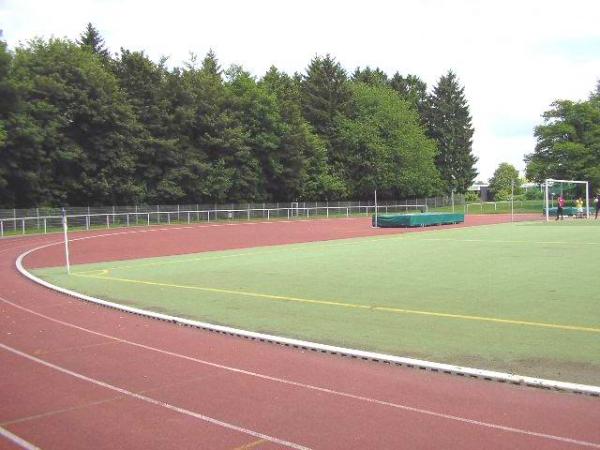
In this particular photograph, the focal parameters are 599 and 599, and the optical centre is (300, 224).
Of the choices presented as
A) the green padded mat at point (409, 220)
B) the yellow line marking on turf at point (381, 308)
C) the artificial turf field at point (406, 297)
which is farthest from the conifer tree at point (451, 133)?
the yellow line marking on turf at point (381, 308)

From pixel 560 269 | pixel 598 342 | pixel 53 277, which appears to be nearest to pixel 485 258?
pixel 560 269

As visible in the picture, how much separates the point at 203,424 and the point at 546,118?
7973cm

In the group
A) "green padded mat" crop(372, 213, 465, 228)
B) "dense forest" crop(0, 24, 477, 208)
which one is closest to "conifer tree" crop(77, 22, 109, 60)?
"dense forest" crop(0, 24, 477, 208)

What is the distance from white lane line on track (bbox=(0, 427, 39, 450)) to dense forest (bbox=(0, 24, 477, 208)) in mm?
35996

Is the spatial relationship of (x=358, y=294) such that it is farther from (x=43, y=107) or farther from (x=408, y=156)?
(x=408, y=156)

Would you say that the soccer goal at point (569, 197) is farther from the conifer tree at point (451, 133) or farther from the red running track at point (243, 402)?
the red running track at point (243, 402)

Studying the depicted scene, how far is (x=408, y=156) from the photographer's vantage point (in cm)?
8012

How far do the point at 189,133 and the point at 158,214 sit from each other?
14145 millimetres

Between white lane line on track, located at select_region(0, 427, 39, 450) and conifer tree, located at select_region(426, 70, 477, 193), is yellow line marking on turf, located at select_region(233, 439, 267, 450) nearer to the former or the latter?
white lane line on track, located at select_region(0, 427, 39, 450)

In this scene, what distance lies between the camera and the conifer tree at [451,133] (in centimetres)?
9856

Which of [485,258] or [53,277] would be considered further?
[485,258]

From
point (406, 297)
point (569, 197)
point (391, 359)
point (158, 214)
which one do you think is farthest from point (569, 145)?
point (391, 359)

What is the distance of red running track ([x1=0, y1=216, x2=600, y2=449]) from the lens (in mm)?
5055

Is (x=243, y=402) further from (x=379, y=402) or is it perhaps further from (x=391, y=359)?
(x=391, y=359)
